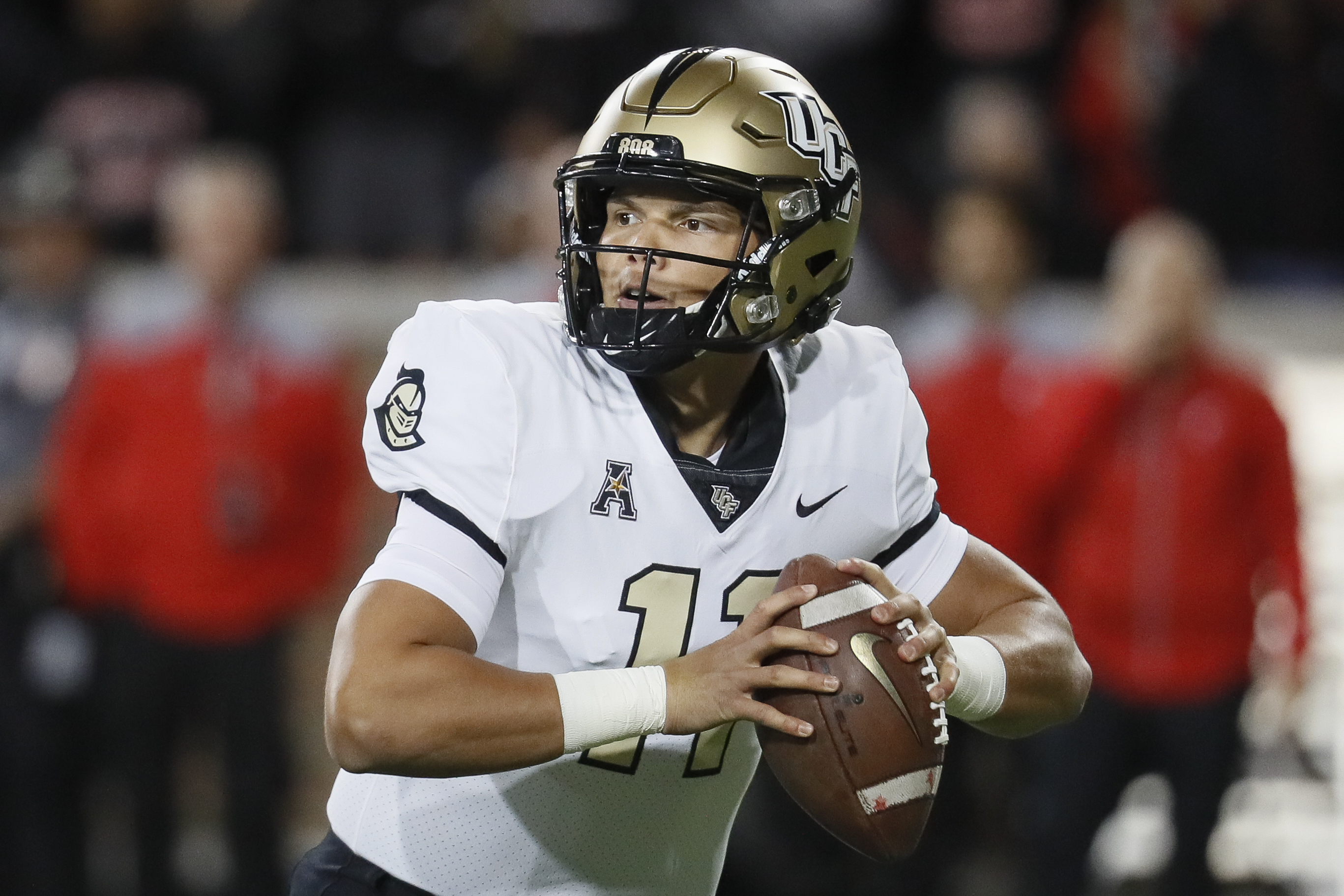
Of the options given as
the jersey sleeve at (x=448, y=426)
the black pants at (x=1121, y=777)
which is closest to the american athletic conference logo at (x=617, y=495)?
the jersey sleeve at (x=448, y=426)

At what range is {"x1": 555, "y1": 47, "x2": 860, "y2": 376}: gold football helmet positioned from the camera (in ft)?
7.59

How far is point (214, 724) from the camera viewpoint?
17.4ft

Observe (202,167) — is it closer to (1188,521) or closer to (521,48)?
(521,48)

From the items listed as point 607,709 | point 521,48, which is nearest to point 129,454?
point 521,48

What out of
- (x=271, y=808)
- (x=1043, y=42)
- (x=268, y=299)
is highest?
(x=1043, y=42)

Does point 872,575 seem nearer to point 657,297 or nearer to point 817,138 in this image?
point 657,297

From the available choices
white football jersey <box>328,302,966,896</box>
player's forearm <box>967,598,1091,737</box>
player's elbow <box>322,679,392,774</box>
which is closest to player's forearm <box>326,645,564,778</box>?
player's elbow <box>322,679,392,774</box>

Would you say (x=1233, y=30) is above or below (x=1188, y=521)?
above

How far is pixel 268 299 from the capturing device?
18.2 feet

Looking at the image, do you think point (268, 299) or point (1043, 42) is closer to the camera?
point (268, 299)

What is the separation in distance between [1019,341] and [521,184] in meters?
1.76

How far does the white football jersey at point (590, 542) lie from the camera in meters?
2.17

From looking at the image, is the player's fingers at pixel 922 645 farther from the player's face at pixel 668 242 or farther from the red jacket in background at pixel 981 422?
the red jacket in background at pixel 981 422

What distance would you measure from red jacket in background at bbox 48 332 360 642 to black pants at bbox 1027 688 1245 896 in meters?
2.31
